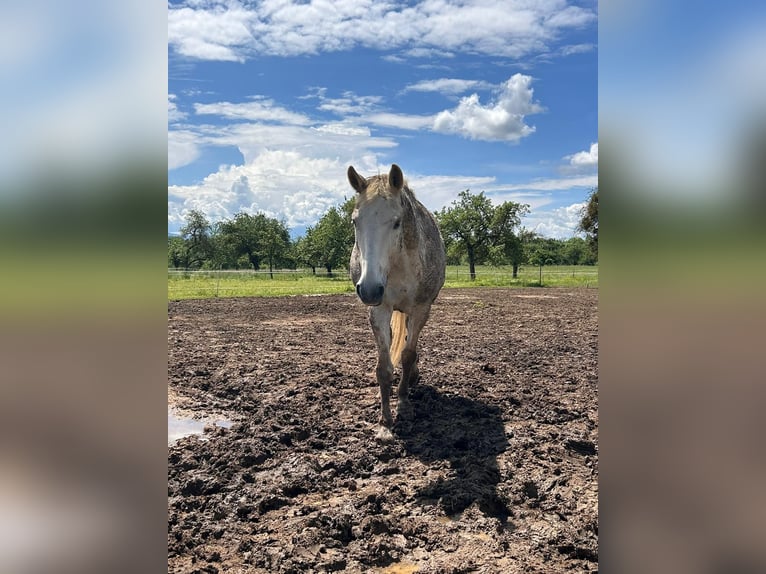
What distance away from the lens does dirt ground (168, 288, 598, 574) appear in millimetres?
2848

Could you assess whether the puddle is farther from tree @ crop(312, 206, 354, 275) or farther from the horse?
tree @ crop(312, 206, 354, 275)

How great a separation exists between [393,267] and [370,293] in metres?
1.17

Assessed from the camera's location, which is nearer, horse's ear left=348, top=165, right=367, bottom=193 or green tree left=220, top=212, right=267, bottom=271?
horse's ear left=348, top=165, right=367, bottom=193

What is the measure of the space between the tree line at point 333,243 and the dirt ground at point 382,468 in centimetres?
1362

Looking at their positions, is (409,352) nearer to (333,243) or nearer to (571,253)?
(333,243)

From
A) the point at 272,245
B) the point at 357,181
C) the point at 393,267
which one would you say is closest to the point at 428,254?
the point at 393,267

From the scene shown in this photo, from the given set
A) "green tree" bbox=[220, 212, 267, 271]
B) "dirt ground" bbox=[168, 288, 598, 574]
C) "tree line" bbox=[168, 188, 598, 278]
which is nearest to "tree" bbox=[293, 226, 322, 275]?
"tree line" bbox=[168, 188, 598, 278]

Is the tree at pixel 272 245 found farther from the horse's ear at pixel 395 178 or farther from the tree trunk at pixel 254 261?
the horse's ear at pixel 395 178
